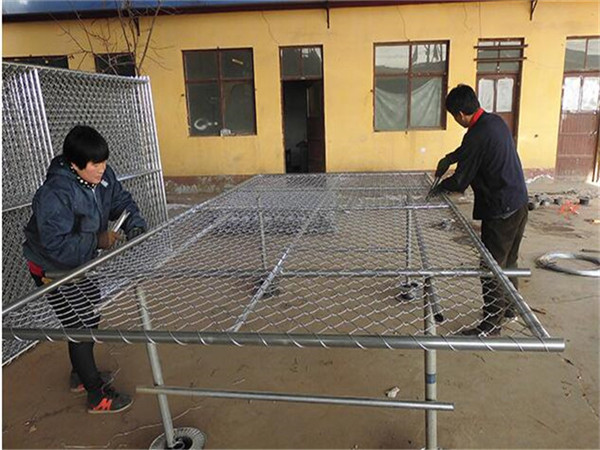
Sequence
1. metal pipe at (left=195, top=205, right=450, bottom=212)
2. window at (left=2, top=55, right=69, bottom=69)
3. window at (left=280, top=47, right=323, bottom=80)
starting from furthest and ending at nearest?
window at (left=2, top=55, right=69, bottom=69) → window at (left=280, top=47, right=323, bottom=80) → metal pipe at (left=195, top=205, right=450, bottom=212)

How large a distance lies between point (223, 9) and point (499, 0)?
15.0 feet

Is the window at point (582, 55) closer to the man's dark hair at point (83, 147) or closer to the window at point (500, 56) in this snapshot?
the window at point (500, 56)

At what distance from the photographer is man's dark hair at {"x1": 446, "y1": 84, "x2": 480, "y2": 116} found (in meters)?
2.65

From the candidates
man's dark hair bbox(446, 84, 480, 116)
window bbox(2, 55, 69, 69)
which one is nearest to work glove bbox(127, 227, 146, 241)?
man's dark hair bbox(446, 84, 480, 116)

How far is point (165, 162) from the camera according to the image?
8.38 metres

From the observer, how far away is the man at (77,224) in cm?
188

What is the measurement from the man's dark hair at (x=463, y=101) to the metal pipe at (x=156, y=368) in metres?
2.07

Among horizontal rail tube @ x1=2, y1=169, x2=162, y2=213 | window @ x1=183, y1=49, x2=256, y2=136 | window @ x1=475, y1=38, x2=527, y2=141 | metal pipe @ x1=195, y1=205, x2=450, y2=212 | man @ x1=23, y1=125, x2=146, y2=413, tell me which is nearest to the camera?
man @ x1=23, y1=125, x2=146, y2=413

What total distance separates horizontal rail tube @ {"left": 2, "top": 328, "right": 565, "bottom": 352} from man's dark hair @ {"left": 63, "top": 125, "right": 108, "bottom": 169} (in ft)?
3.06

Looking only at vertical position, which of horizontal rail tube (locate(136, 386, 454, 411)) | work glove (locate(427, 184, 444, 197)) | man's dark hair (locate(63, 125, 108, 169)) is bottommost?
horizontal rail tube (locate(136, 386, 454, 411))

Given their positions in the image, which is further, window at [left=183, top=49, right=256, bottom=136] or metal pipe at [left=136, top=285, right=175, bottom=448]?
window at [left=183, top=49, right=256, bottom=136]

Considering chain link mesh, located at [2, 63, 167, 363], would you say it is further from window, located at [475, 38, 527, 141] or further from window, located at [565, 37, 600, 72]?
window, located at [565, 37, 600, 72]

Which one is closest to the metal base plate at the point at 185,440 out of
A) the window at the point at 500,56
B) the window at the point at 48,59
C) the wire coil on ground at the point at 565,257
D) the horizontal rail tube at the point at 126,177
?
the horizontal rail tube at the point at 126,177

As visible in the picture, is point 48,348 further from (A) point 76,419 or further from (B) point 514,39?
(B) point 514,39
